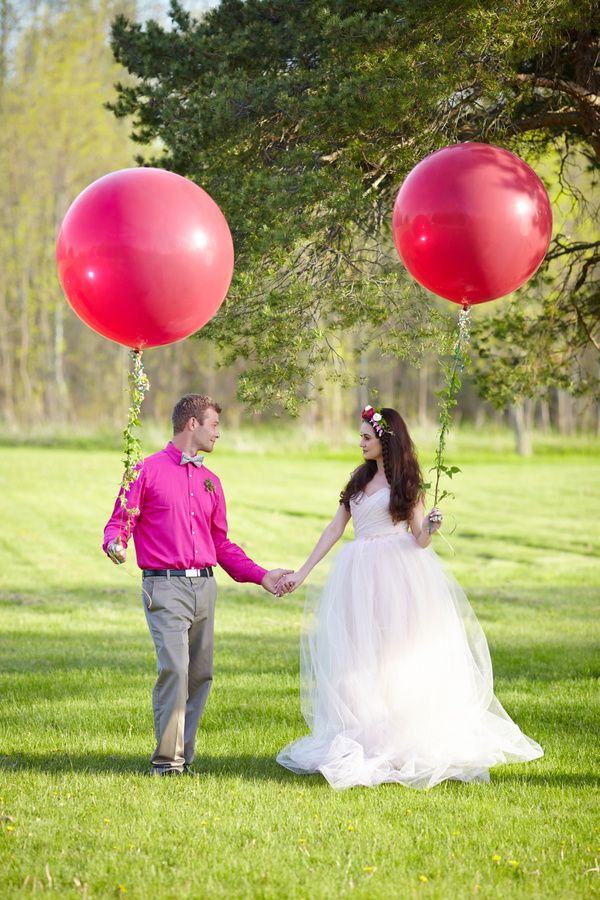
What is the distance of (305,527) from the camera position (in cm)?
1873

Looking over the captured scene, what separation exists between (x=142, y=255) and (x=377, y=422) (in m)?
1.82

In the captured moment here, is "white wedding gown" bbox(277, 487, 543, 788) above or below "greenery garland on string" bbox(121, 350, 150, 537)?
below

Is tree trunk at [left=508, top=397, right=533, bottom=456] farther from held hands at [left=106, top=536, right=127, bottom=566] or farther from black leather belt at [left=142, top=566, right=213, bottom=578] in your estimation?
held hands at [left=106, top=536, right=127, bottom=566]

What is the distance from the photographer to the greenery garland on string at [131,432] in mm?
4766

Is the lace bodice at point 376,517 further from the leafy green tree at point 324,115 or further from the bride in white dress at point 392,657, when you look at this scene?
the leafy green tree at point 324,115

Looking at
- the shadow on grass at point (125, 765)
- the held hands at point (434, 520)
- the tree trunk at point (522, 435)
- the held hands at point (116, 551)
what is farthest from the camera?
the tree trunk at point (522, 435)

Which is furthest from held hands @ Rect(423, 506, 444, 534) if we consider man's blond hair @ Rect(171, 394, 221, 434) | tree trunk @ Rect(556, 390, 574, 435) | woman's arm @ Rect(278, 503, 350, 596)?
tree trunk @ Rect(556, 390, 574, 435)

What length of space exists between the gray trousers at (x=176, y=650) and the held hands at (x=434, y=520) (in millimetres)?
1184

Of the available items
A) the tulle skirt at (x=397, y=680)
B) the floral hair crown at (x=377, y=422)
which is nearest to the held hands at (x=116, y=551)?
the tulle skirt at (x=397, y=680)

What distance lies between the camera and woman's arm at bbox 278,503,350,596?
5.79m

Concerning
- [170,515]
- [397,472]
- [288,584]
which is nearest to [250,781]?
[288,584]

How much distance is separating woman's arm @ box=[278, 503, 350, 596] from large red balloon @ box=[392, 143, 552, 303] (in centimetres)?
147

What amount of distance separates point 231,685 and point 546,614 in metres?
4.83

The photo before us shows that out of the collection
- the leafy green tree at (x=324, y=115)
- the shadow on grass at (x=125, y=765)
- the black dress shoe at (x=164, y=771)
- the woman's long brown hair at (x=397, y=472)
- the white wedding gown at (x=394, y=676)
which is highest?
the leafy green tree at (x=324, y=115)
